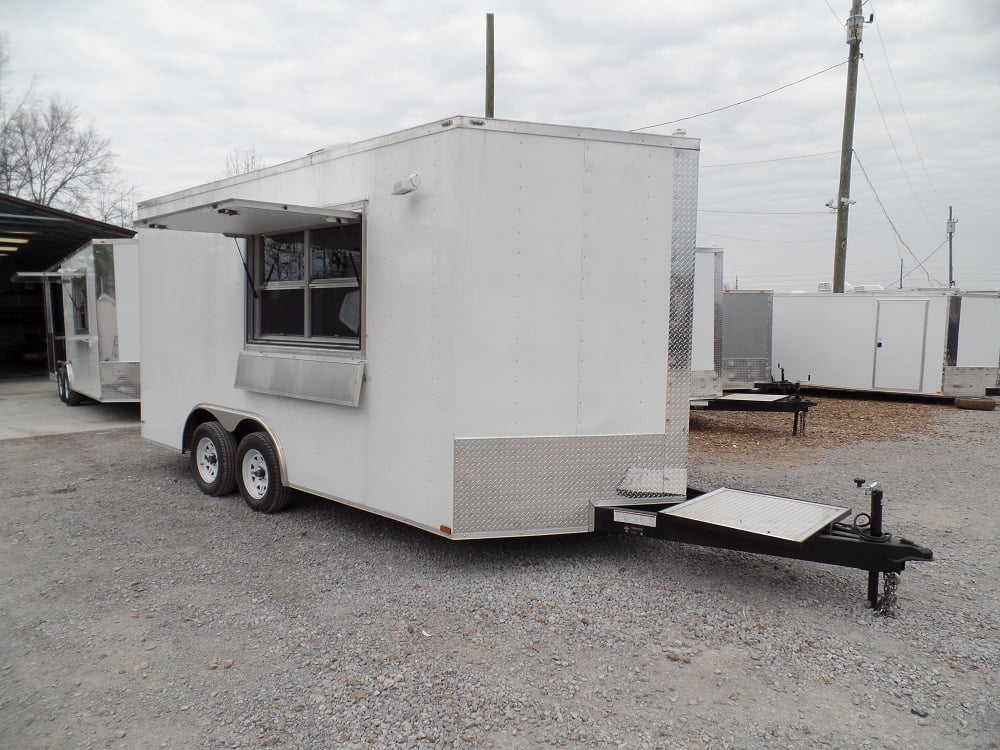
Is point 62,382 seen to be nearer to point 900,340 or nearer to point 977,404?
point 900,340

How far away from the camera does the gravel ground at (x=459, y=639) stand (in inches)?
114

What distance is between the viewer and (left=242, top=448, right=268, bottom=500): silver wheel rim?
5.85 m

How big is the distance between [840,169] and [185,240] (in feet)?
44.9

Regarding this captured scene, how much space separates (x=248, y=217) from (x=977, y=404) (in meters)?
13.5

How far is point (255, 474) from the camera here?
5945mm

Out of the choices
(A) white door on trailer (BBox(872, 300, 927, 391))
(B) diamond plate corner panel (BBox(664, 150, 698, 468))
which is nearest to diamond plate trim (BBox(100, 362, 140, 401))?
(B) diamond plate corner panel (BBox(664, 150, 698, 468))

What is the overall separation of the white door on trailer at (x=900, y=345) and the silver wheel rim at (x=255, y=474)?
12.4 m

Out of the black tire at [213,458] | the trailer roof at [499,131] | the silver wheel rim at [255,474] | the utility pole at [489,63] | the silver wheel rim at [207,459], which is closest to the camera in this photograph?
the trailer roof at [499,131]

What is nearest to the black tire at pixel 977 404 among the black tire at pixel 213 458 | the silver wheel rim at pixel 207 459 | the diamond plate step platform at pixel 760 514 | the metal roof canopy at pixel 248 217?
the diamond plate step platform at pixel 760 514

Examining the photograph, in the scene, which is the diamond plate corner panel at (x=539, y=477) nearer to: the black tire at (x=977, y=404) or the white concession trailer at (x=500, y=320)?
the white concession trailer at (x=500, y=320)

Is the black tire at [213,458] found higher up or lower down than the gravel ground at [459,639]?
higher up

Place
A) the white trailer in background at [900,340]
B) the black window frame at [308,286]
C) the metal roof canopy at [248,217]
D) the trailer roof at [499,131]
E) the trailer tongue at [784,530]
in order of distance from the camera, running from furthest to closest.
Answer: the white trailer in background at [900,340]
the black window frame at [308,286]
the metal roof canopy at [248,217]
the trailer roof at [499,131]
the trailer tongue at [784,530]

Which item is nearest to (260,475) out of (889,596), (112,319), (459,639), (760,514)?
(459,639)

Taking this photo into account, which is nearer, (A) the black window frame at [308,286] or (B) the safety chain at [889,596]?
(B) the safety chain at [889,596]
